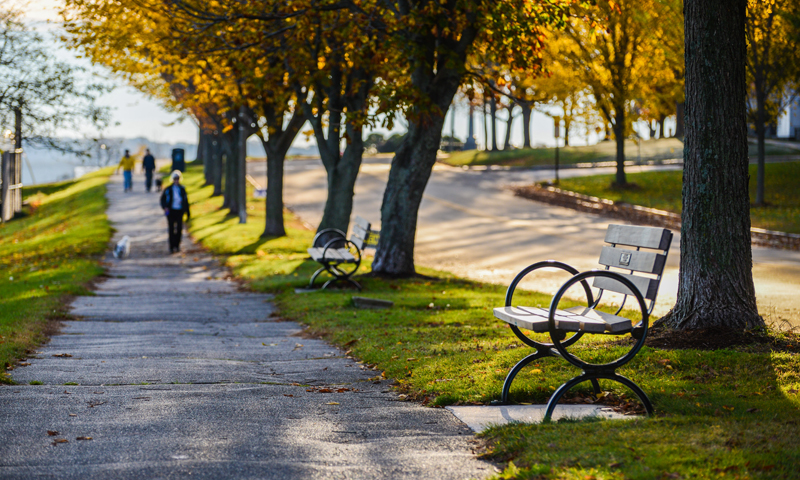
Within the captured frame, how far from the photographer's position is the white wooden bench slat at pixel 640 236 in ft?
18.7

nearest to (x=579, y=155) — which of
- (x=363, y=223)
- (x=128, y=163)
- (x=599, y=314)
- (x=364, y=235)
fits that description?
(x=128, y=163)

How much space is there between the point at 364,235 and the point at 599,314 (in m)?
8.08

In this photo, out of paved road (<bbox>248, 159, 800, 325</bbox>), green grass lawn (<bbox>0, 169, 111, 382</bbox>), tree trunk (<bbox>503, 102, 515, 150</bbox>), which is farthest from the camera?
tree trunk (<bbox>503, 102, 515, 150</bbox>)

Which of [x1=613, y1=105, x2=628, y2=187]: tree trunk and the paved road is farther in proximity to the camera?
[x1=613, y1=105, x2=628, y2=187]: tree trunk

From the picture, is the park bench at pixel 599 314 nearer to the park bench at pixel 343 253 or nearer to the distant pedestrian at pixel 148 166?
the park bench at pixel 343 253

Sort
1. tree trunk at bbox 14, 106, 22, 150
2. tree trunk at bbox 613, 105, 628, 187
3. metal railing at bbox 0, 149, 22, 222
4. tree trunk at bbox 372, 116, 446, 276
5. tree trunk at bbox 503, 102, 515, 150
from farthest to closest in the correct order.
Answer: tree trunk at bbox 503, 102, 515, 150
tree trunk at bbox 613, 105, 628, 187
metal railing at bbox 0, 149, 22, 222
tree trunk at bbox 14, 106, 22, 150
tree trunk at bbox 372, 116, 446, 276

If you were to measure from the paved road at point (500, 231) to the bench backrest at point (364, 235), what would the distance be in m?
2.76

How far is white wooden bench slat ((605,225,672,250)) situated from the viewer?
225 inches

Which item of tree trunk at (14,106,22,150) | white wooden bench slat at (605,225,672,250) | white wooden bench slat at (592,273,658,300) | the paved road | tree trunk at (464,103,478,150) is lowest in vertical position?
the paved road

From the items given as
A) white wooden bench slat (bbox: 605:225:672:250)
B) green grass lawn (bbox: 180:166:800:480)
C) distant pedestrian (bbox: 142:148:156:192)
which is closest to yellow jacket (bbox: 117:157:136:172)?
distant pedestrian (bbox: 142:148:156:192)

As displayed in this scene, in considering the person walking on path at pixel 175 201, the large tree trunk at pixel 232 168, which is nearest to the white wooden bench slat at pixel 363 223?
the person walking on path at pixel 175 201

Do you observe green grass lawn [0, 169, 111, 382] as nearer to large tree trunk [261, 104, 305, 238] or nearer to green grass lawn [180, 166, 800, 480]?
green grass lawn [180, 166, 800, 480]

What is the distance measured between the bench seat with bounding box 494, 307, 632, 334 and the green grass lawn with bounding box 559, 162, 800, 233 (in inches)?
729

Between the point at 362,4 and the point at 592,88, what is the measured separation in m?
17.8
